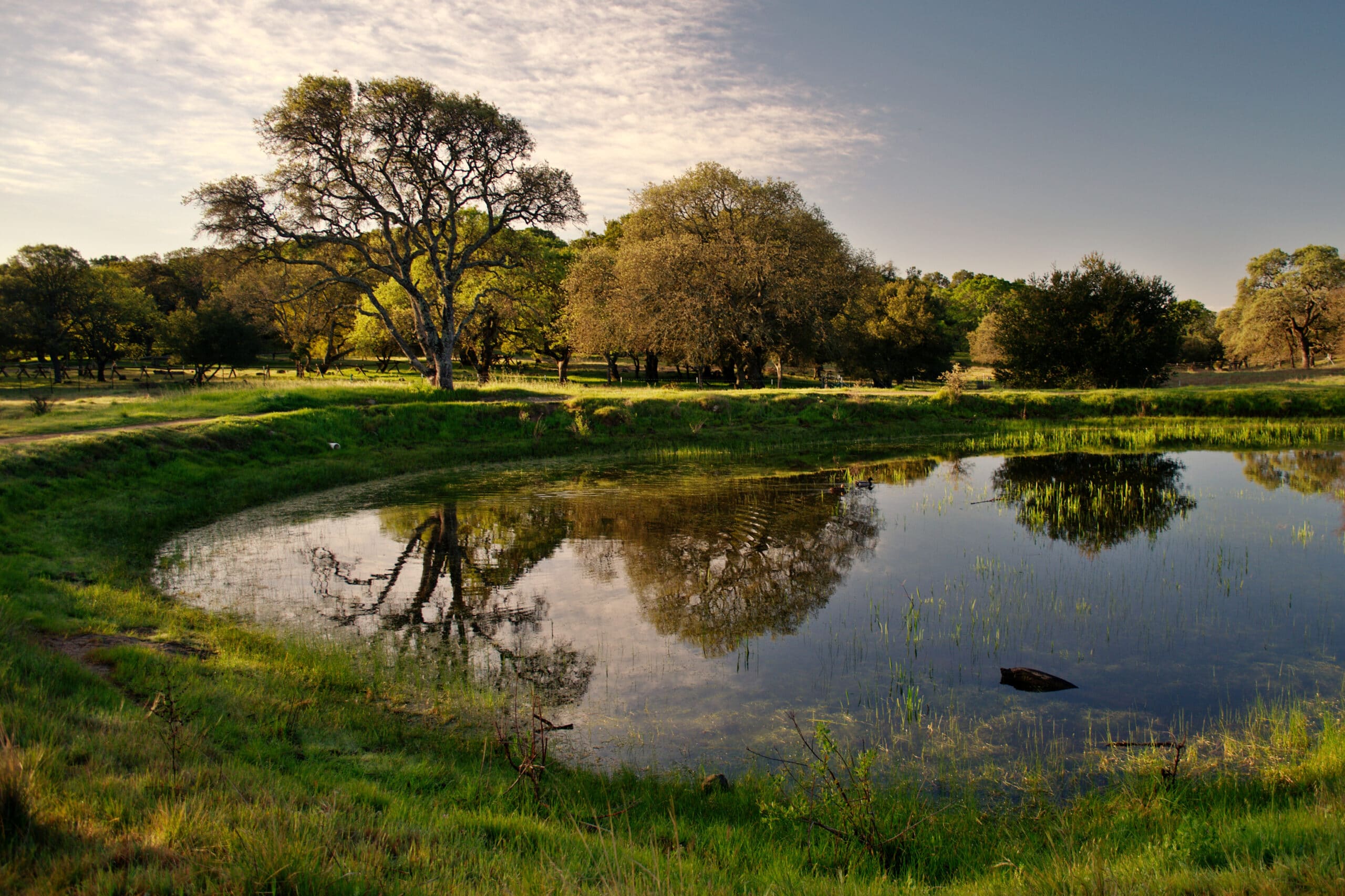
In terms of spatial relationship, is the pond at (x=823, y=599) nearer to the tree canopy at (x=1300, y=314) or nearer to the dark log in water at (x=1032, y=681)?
the dark log in water at (x=1032, y=681)

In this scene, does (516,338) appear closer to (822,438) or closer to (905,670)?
(822,438)

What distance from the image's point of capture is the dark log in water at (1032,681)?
7613 mm

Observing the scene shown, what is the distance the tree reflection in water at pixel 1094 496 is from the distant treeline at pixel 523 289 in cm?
2238

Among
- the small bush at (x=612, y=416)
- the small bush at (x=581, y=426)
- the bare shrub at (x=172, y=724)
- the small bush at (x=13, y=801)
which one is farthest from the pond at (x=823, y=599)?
the small bush at (x=612, y=416)

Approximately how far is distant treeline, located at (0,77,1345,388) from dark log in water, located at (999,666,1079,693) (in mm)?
32268

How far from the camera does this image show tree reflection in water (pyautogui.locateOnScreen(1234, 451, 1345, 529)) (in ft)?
59.0

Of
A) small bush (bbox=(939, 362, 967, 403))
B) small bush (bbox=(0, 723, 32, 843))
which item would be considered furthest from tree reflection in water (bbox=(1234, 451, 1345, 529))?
small bush (bbox=(0, 723, 32, 843))

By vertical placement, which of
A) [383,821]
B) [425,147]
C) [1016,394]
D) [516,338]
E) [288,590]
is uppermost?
[425,147]

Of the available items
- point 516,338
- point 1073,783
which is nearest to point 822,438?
point 1073,783

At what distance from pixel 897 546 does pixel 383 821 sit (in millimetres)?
11684

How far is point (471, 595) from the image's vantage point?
1127 centimetres

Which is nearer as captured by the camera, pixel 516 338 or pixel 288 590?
pixel 288 590

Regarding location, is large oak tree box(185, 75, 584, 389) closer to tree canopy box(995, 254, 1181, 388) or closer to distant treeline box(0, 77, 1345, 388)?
distant treeline box(0, 77, 1345, 388)

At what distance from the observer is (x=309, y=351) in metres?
68.8
